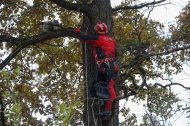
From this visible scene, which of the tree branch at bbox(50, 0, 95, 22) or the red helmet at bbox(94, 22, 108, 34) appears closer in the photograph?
the red helmet at bbox(94, 22, 108, 34)

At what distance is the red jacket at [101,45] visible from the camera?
20.1 ft

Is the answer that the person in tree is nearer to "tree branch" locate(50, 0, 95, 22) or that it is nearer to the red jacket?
the red jacket

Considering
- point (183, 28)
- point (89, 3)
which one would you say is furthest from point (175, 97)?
point (89, 3)

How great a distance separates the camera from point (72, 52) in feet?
34.6

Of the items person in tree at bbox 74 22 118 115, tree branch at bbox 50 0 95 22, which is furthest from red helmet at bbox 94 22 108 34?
tree branch at bbox 50 0 95 22

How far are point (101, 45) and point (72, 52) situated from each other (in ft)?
14.5

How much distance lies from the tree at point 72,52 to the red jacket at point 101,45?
5.1 inches

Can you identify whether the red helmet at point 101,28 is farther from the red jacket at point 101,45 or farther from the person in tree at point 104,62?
the red jacket at point 101,45

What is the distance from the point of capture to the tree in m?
5.48

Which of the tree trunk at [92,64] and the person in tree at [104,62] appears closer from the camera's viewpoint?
the person in tree at [104,62]

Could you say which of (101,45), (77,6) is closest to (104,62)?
(101,45)

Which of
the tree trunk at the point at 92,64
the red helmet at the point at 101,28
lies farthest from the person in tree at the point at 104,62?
the tree trunk at the point at 92,64

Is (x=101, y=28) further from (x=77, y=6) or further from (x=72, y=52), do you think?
(x=72, y=52)

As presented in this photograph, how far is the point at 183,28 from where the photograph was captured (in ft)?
17.5
